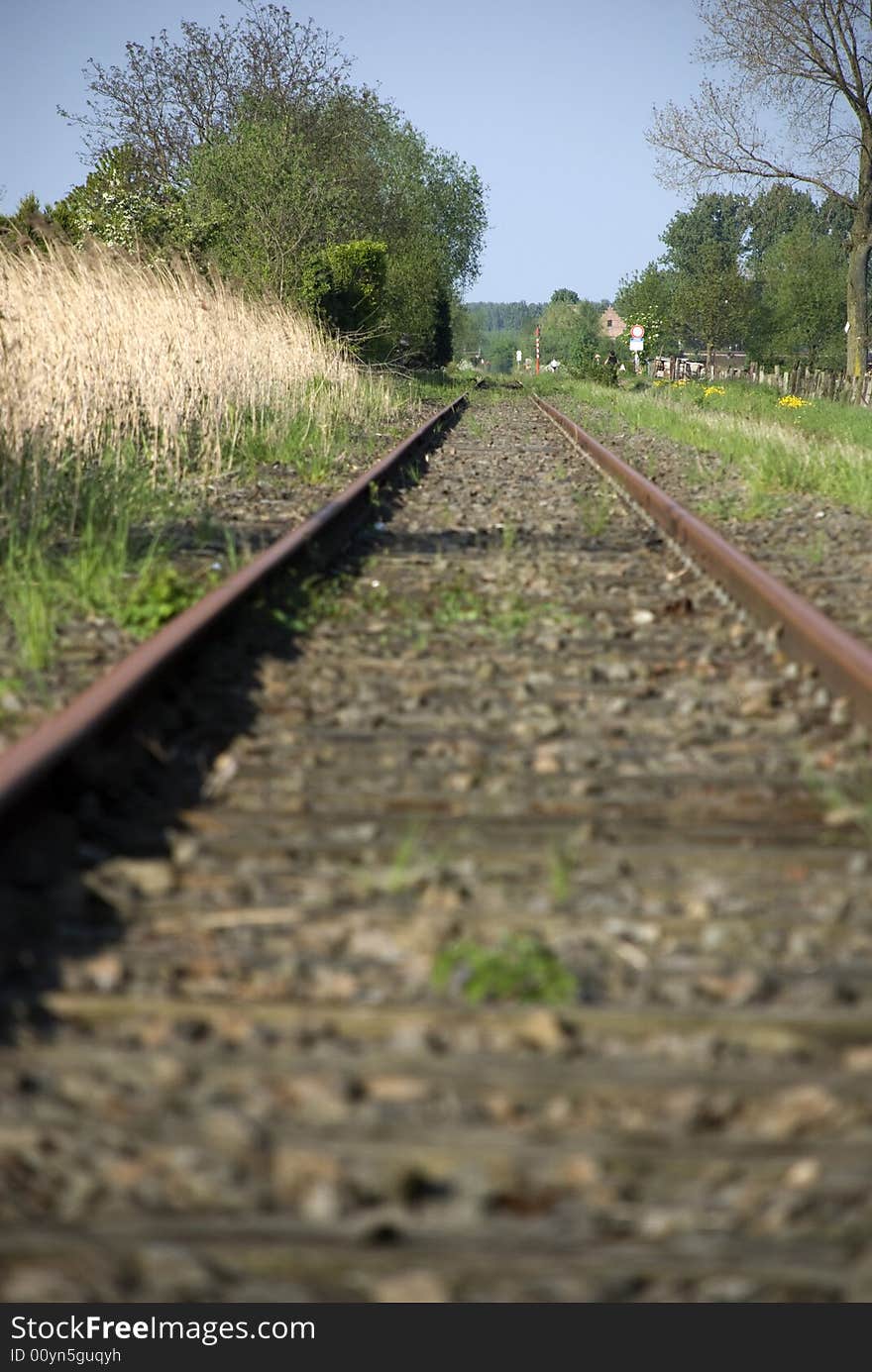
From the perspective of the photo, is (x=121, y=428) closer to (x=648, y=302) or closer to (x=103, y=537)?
(x=103, y=537)

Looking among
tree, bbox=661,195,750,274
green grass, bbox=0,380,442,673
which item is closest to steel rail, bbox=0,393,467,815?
green grass, bbox=0,380,442,673

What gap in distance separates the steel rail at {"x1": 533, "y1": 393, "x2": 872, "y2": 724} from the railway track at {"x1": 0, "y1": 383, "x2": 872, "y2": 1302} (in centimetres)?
13

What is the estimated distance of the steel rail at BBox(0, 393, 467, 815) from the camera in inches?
111

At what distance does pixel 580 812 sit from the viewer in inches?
119

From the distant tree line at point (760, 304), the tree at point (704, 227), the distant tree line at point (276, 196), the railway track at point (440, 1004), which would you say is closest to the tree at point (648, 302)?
the distant tree line at point (760, 304)

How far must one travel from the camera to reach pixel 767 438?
45.2 feet

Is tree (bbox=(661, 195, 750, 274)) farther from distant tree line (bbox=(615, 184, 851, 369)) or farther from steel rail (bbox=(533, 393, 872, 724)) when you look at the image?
steel rail (bbox=(533, 393, 872, 724))

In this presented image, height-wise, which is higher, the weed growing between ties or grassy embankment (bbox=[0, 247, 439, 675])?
grassy embankment (bbox=[0, 247, 439, 675])

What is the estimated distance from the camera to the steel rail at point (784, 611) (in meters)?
3.84

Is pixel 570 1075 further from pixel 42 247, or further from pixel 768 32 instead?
pixel 768 32

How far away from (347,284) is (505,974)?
2555cm

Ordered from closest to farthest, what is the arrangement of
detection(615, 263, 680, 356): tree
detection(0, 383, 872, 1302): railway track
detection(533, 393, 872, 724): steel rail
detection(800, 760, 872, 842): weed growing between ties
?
detection(0, 383, 872, 1302): railway track
detection(800, 760, 872, 842): weed growing between ties
detection(533, 393, 872, 724): steel rail
detection(615, 263, 680, 356): tree

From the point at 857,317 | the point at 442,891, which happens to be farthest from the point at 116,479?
the point at 857,317

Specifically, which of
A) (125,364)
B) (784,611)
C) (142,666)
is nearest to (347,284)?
(125,364)
